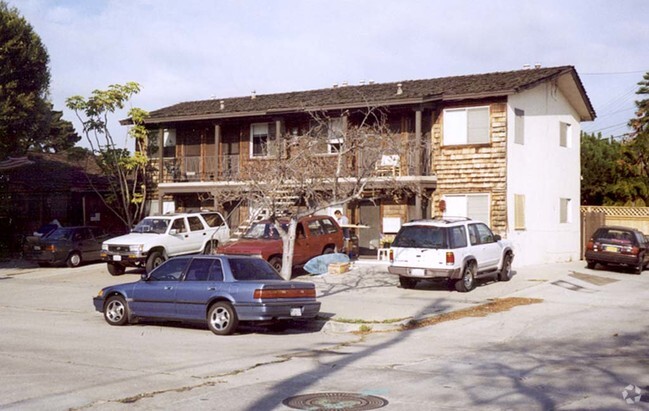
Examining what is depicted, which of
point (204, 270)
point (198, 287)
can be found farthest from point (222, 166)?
point (198, 287)

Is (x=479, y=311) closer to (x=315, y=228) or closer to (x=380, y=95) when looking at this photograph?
(x=315, y=228)

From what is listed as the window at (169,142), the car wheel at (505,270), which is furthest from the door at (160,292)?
the window at (169,142)

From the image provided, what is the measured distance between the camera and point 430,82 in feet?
104

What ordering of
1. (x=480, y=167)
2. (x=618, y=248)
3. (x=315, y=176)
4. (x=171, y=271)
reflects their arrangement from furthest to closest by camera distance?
(x=480, y=167) → (x=618, y=248) → (x=315, y=176) → (x=171, y=271)

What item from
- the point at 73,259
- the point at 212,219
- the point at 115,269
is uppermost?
the point at 212,219

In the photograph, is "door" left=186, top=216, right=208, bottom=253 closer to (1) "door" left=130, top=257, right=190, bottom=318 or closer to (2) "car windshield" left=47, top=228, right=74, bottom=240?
(2) "car windshield" left=47, top=228, right=74, bottom=240

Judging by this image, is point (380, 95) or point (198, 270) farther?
point (380, 95)

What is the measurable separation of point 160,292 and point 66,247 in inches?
580

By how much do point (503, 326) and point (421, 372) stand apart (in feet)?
17.2

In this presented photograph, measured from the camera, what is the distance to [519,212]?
28.0 metres

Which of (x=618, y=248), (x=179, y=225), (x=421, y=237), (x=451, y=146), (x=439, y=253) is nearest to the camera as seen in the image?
(x=439, y=253)

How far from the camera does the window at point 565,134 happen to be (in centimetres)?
3183

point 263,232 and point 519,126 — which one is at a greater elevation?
point 519,126

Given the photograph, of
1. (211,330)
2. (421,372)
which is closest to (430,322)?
(211,330)
